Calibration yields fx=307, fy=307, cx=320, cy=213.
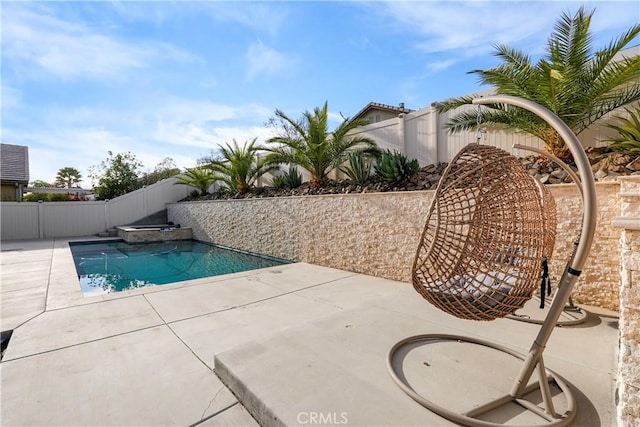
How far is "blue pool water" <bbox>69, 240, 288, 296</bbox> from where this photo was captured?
8070 millimetres

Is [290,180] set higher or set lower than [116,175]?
lower

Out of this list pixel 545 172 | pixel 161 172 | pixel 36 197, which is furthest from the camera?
pixel 161 172

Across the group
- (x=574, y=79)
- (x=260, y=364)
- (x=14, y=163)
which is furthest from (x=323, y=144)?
(x=14, y=163)

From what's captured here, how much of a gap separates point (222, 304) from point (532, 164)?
5941mm

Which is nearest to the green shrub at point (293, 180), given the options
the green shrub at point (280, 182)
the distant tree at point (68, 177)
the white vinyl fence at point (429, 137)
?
the green shrub at point (280, 182)

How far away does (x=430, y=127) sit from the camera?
785 cm

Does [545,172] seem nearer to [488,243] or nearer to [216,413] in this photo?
[488,243]

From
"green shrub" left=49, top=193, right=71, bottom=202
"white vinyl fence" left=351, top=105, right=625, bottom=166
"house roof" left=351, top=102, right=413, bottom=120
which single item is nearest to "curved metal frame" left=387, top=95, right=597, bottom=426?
"white vinyl fence" left=351, top=105, right=625, bottom=166

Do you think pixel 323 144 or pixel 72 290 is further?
pixel 323 144

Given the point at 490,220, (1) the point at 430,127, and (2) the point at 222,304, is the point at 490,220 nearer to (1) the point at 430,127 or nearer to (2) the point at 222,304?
(2) the point at 222,304

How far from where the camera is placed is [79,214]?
1576cm

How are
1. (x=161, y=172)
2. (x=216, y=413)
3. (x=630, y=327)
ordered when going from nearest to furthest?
(x=630, y=327) → (x=216, y=413) → (x=161, y=172)

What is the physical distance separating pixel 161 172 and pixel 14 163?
8.31m

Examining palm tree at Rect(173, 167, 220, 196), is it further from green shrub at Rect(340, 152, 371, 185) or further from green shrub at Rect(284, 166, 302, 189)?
green shrub at Rect(340, 152, 371, 185)
